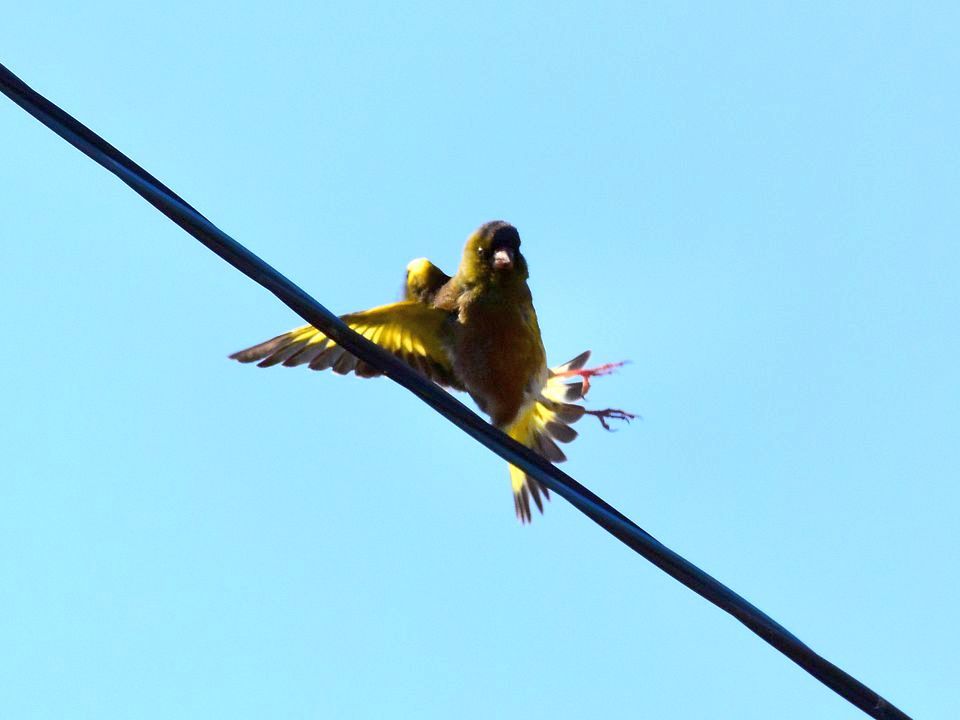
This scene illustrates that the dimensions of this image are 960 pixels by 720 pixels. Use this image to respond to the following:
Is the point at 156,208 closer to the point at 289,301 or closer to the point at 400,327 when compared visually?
the point at 289,301

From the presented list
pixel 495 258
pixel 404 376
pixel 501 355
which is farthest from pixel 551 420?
pixel 404 376

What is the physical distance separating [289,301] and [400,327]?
3557mm

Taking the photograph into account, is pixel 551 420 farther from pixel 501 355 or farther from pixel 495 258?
pixel 495 258

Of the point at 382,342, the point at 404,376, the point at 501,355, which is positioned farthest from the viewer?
the point at 382,342

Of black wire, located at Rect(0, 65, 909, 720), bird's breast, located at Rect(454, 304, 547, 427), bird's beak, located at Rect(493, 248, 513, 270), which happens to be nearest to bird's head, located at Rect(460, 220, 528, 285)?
bird's beak, located at Rect(493, 248, 513, 270)

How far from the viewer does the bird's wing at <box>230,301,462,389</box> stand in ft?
22.1

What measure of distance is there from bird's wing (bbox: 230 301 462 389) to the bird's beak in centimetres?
41

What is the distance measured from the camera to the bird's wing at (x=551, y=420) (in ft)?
22.8

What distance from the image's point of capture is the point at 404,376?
3.42 metres

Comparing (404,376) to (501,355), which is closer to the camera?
(404,376)

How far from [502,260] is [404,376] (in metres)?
3.11

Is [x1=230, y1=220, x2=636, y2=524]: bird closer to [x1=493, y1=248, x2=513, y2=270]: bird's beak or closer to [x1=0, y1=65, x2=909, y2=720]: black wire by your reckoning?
[x1=493, y1=248, x2=513, y2=270]: bird's beak

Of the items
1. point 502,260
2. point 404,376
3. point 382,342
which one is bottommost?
point 404,376

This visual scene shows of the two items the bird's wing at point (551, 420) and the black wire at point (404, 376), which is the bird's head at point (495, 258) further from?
the black wire at point (404, 376)
